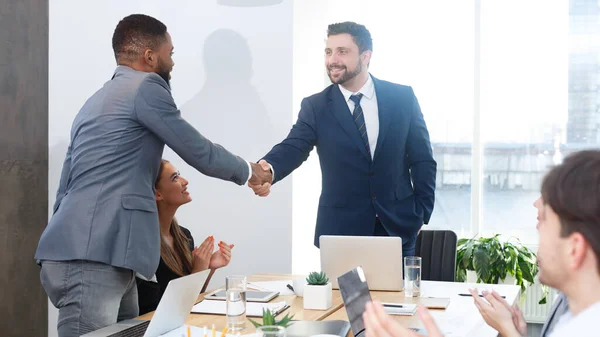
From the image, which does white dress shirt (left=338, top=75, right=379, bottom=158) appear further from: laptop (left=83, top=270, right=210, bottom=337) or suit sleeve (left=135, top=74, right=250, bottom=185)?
laptop (left=83, top=270, right=210, bottom=337)

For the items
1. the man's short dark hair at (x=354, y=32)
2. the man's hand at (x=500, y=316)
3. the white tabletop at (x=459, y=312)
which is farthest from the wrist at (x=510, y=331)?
the man's short dark hair at (x=354, y=32)

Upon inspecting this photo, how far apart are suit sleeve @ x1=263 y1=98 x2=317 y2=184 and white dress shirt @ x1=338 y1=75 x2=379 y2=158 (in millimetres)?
196

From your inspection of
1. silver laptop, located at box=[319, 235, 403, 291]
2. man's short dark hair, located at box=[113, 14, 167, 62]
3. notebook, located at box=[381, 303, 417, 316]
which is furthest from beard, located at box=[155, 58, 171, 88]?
notebook, located at box=[381, 303, 417, 316]

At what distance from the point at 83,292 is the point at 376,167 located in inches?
59.9

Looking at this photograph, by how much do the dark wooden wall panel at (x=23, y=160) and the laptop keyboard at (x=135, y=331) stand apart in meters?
2.48

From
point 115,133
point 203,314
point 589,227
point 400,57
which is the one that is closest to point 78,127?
point 115,133

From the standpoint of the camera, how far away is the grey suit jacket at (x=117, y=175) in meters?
2.51

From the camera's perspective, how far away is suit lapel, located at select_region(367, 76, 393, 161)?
3432mm

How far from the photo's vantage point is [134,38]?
276 centimetres

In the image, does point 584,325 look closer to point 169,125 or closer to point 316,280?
point 316,280

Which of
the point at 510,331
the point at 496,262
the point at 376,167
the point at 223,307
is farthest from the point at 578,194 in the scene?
the point at 496,262

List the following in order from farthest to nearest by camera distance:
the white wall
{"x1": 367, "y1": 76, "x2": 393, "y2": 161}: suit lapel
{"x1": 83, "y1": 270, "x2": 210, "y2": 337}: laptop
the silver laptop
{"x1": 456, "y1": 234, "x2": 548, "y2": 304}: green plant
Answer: {"x1": 456, "y1": 234, "x2": 548, "y2": 304}: green plant
the white wall
{"x1": 367, "y1": 76, "x2": 393, "y2": 161}: suit lapel
the silver laptop
{"x1": 83, "y1": 270, "x2": 210, "y2": 337}: laptop

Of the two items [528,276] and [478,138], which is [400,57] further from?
[528,276]

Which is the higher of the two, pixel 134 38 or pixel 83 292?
pixel 134 38
